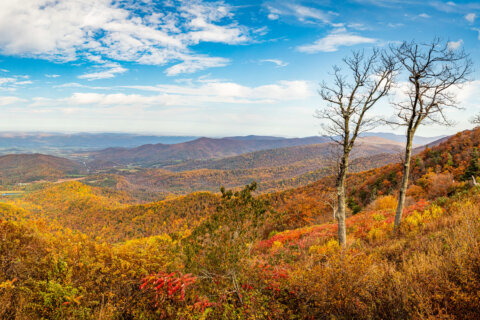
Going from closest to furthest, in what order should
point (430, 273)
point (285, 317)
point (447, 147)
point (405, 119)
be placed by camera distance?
point (430, 273) < point (285, 317) < point (405, 119) < point (447, 147)

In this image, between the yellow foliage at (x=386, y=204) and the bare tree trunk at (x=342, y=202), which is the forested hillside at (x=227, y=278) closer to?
the bare tree trunk at (x=342, y=202)

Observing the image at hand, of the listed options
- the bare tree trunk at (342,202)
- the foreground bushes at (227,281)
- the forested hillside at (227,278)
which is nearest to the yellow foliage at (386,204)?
the bare tree trunk at (342,202)

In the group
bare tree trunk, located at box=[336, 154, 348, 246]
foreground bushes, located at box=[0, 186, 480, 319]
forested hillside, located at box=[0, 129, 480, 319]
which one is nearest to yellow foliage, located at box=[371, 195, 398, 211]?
bare tree trunk, located at box=[336, 154, 348, 246]

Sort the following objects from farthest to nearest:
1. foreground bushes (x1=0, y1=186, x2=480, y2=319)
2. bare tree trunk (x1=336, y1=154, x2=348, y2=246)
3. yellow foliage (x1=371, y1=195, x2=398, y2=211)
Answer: yellow foliage (x1=371, y1=195, x2=398, y2=211), bare tree trunk (x1=336, y1=154, x2=348, y2=246), foreground bushes (x1=0, y1=186, x2=480, y2=319)

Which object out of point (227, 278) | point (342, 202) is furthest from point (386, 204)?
point (227, 278)

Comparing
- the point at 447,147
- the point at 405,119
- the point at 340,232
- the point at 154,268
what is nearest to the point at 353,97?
the point at 405,119

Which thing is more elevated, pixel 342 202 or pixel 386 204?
pixel 342 202

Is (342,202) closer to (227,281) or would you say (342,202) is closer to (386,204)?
(227,281)

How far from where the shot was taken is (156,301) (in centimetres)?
414

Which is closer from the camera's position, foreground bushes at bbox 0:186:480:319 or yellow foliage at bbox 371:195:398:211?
foreground bushes at bbox 0:186:480:319

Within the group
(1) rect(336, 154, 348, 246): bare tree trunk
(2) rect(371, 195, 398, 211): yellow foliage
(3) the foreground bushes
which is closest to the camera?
(3) the foreground bushes

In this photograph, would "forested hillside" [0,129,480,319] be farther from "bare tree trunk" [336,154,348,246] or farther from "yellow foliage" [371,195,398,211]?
"yellow foliage" [371,195,398,211]

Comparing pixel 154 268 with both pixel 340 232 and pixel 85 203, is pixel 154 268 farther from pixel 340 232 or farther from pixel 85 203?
pixel 85 203

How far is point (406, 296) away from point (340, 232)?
5.39m
